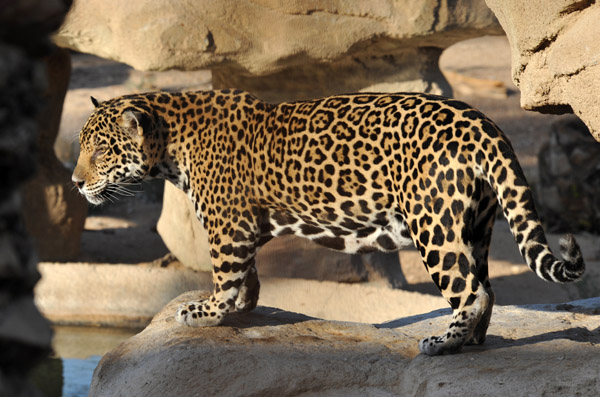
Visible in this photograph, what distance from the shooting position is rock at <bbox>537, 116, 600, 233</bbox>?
400 inches

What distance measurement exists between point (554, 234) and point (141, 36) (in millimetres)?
5714

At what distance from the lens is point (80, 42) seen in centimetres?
730

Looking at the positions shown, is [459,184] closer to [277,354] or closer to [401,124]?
[401,124]

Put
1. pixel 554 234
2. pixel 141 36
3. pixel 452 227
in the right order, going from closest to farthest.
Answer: pixel 452 227 < pixel 141 36 < pixel 554 234

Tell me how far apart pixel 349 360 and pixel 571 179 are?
6787mm

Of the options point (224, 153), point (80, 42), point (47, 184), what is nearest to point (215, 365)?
point (224, 153)

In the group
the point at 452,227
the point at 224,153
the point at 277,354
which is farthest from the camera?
the point at 224,153

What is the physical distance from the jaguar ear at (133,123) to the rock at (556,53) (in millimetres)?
2102

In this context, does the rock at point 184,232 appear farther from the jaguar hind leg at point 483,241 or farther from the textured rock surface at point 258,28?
the jaguar hind leg at point 483,241

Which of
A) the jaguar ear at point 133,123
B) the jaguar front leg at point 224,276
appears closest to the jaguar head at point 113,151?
the jaguar ear at point 133,123

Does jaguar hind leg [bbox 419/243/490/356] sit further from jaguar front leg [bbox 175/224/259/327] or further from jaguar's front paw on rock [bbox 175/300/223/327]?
jaguar's front paw on rock [bbox 175/300/223/327]

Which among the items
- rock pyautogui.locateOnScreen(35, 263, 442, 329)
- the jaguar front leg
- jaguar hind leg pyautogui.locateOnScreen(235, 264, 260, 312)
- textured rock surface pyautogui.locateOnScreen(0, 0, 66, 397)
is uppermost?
textured rock surface pyautogui.locateOnScreen(0, 0, 66, 397)

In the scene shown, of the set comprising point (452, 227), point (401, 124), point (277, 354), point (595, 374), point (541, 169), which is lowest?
point (541, 169)

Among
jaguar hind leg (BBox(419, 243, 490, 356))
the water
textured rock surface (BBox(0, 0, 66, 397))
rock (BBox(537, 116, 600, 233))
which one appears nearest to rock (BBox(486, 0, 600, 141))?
jaguar hind leg (BBox(419, 243, 490, 356))
